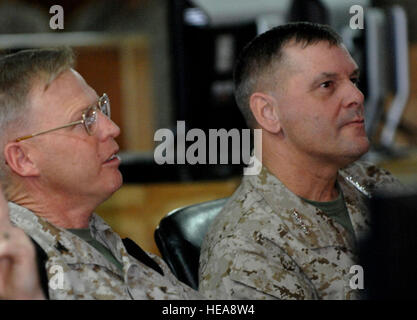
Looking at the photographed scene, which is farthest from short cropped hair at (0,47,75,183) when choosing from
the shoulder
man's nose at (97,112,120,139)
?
the shoulder

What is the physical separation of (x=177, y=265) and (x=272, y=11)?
1.61m

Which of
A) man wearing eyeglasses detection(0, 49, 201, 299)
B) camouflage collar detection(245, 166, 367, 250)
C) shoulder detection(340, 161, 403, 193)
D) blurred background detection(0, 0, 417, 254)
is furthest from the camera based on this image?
blurred background detection(0, 0, 417, 254)

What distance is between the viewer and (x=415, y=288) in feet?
2.24

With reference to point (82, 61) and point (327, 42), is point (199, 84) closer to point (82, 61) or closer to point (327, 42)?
point (327, 42)

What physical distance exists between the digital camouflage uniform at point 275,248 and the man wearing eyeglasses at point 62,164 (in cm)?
10

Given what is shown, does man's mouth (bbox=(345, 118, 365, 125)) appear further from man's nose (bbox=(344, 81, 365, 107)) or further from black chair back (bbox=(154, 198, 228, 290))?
black chair back (bbox=(154, 198, 228, 290))

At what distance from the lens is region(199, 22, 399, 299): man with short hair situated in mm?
1282

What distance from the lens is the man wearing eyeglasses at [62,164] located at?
1.18 meters

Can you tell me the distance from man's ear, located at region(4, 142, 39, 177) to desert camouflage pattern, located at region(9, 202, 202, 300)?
0.21 ft

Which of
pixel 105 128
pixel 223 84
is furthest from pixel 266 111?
pixel 223 84

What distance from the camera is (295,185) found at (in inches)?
57.6

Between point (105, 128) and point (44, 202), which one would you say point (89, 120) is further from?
point (44, 202)

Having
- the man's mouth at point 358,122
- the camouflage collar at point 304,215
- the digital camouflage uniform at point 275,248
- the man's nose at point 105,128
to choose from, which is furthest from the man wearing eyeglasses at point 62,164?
the man's mouth at point 358,122

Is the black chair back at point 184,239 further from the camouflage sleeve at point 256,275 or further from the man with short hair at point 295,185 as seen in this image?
the camouflage sleeve at point 256,275
